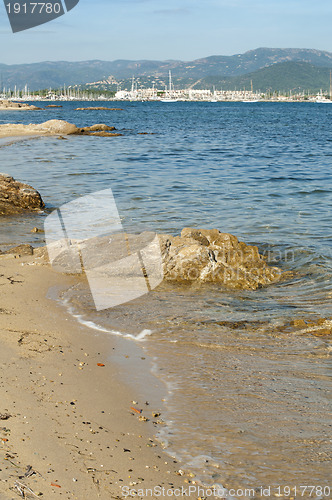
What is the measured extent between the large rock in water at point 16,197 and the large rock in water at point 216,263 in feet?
16.2

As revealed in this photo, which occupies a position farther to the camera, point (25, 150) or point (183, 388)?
point (25, 150)

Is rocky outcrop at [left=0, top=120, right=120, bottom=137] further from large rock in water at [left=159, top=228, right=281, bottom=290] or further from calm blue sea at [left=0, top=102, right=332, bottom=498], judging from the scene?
large rock in water at [left=159, top=228, right=281, bottom=290]

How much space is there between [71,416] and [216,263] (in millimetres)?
4207

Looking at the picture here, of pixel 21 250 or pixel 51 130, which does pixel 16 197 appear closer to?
pixel 21 250

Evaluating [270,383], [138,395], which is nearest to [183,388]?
[138,395]

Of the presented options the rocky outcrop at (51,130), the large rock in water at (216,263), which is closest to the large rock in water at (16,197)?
the large rock in water at (216,263)

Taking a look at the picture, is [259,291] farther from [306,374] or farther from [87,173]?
[87,173]

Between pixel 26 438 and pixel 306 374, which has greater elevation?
pixel 26 438

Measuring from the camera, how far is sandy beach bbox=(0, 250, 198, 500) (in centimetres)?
289

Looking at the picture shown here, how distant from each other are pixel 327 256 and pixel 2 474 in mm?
6898

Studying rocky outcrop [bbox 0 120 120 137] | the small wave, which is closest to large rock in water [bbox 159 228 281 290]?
the small wave

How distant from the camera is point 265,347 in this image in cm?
513

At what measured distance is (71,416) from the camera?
141 inches

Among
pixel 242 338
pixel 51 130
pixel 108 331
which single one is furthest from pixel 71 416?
pixel 51 130
